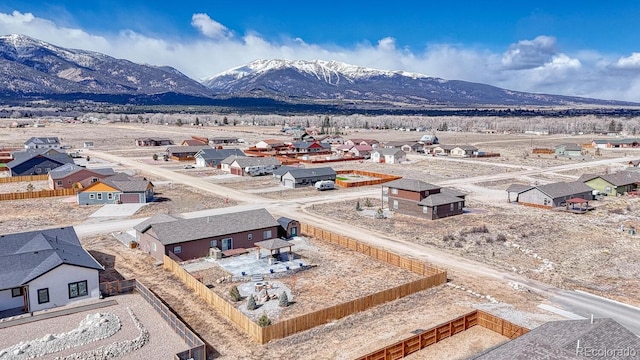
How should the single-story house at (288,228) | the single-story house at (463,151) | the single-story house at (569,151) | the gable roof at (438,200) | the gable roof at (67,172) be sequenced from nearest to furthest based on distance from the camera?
the single-story house at (288,228) → the gable roof at (438,200) → the gable roof at (67,172) → the single-story house at (463,151) → the single-story house at (569,151)

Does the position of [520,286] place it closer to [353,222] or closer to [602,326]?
[602,326]

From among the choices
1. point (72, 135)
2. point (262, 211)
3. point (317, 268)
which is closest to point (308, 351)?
point (317, 268)

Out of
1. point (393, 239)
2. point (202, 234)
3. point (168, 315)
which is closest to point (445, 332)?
point (168, 315)

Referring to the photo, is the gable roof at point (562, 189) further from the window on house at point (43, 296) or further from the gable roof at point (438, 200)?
the window on house at point (43, 296)

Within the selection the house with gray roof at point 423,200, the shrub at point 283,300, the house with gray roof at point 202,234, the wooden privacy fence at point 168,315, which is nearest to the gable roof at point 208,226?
the house with gray roof at point 202,234

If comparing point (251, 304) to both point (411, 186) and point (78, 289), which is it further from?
point (411, 186)

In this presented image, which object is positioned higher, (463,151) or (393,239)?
(463,151)

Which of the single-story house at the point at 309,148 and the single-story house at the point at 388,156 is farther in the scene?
the single-story house at the point at 309,148
